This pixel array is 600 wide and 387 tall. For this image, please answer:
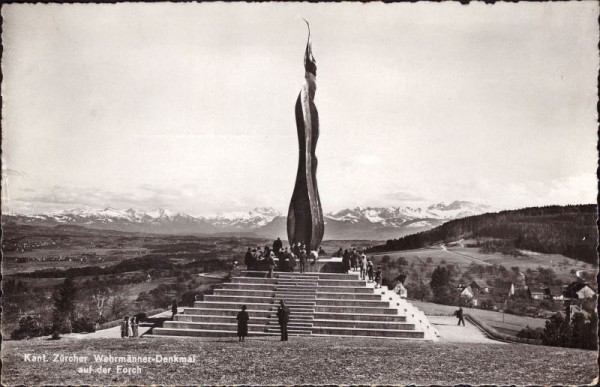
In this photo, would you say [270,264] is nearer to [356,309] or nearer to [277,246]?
[277,246]

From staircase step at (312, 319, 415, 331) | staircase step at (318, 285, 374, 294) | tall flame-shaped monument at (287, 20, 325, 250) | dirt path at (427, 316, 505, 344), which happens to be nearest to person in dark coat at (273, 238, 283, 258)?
tall flame-shaped monument at (287, 20, 325, 250)

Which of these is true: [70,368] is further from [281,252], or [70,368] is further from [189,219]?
[189,219]

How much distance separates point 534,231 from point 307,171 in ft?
36.5

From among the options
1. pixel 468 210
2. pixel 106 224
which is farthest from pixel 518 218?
pixel 106 224

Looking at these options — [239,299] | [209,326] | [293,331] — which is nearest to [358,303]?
[293,331]

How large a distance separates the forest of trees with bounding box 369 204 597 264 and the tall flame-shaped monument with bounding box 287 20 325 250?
9.65 meters

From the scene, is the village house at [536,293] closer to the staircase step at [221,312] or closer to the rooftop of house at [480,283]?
the rooftop of house at [480,283]

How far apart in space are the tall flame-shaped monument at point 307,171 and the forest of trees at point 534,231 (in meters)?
9.65

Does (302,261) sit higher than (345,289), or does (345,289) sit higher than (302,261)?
(302,261)

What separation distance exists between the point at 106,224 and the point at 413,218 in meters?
20.6

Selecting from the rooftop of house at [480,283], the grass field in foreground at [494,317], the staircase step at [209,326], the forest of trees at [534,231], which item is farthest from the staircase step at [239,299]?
the rooftop of house at [480,283]

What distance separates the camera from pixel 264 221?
1786 inches

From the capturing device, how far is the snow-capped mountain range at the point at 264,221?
1275 inches

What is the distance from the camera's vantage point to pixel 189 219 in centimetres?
3922
